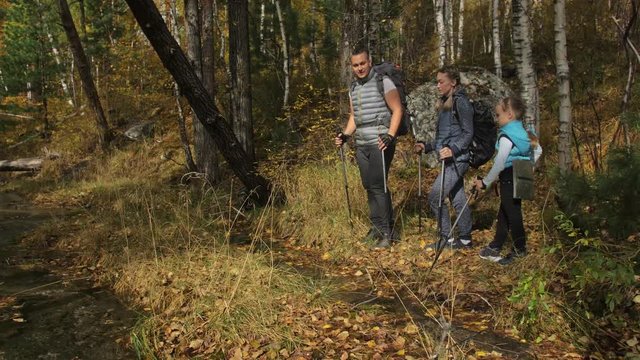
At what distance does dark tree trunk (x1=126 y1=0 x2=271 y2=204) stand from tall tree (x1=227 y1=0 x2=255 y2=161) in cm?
105

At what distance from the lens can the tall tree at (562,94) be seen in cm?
532

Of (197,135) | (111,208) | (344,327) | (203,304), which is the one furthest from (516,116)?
(197,135)

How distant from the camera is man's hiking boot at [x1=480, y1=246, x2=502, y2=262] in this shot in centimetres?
466

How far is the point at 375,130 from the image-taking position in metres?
5.20

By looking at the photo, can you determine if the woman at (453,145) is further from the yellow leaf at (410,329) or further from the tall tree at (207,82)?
the tall tree at (207,82)

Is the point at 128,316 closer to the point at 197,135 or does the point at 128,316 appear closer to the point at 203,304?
the point at 203,304

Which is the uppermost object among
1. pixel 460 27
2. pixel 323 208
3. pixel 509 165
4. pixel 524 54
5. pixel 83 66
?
pixel 460 27

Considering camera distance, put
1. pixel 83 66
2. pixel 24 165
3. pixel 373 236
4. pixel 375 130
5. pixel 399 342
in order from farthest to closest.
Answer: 1. pixel 24 165
2. pixel 83 66
3. pixel 373 236
4. pixel 375 130
5. pixel 399 342

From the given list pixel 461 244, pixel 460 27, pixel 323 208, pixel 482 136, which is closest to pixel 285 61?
pixel 460 27

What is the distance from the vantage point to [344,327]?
12.1 ft

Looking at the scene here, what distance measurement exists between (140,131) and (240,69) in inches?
340

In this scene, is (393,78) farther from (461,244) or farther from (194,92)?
(194,92)

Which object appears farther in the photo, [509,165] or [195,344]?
[509,165]

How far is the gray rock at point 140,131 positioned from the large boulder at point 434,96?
982 centimetres
